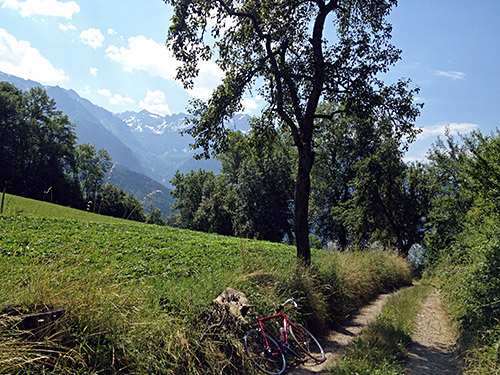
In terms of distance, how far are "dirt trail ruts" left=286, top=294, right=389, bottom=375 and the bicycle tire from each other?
0.41ft

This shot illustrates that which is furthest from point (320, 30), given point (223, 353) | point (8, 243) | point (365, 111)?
point (8, 243)

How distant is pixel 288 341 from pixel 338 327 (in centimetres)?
255

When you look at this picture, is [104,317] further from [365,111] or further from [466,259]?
Answer: [466,259]

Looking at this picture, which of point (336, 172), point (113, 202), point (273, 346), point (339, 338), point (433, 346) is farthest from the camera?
point (336, 172)

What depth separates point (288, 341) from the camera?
5594 mm

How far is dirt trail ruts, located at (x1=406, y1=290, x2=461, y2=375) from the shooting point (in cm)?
527

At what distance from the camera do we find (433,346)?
6.60m

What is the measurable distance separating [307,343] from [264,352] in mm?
985

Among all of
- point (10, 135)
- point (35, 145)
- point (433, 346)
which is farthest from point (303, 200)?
point (35, 145)

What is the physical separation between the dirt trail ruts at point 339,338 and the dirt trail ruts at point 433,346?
1125 millimetres

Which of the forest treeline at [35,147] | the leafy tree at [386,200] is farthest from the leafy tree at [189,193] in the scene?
the leafy tree at [386,200]

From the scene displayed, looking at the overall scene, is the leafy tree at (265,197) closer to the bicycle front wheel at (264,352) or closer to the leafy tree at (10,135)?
the bicycle front wheel at (264,352)

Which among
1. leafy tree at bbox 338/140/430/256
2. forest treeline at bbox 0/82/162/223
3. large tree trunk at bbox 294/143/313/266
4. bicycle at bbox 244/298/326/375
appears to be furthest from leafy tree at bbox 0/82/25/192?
bicycle at bbox 244/298/326/375

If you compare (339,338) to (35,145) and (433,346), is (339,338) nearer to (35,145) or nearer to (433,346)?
(433,346)
